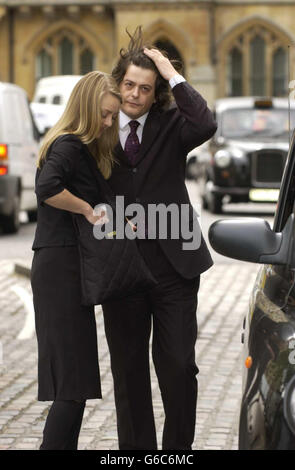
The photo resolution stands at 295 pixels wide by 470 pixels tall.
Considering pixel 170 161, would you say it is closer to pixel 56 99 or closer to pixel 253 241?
pixel 253 241

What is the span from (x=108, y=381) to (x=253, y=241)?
140 inches

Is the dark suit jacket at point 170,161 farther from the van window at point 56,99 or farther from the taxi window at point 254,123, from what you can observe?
the van window at point 56,99

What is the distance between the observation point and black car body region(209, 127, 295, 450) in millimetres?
3156

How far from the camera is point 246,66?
5003 centimetres

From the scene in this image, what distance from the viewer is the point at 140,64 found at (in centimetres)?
460

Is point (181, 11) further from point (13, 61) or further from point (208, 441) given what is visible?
point (208, 441)

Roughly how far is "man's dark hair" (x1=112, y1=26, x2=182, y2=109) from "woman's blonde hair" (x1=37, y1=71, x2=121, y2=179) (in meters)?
0.12

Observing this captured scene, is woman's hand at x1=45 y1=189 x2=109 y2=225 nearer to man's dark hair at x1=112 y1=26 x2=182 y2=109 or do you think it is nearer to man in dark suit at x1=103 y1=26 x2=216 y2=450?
man in dark suit at x1=103 y1=26 x2=216 y2=450

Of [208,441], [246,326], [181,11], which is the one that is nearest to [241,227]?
[246,326]

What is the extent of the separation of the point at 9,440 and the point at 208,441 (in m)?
0.92

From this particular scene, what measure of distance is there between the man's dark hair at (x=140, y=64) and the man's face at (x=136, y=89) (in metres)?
0.02

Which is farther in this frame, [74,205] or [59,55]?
[59,55]

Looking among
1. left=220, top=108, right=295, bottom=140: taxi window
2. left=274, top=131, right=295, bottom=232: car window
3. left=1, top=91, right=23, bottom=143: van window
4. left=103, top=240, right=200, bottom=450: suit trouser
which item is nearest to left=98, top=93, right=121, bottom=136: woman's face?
left=103, top=240, right=200, bottom=450: suit trouser

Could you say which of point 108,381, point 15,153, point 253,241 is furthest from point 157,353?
point 15,153
